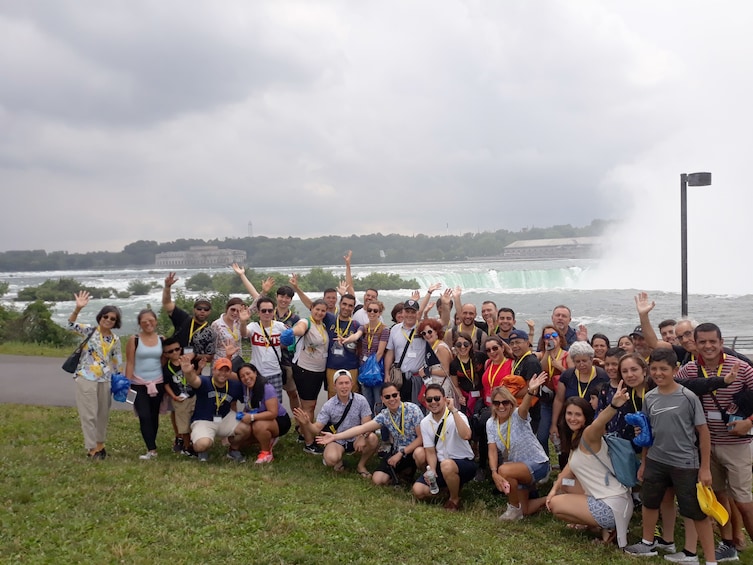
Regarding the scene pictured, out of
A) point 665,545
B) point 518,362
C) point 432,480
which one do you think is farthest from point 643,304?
point 432,480

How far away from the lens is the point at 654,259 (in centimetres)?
7375

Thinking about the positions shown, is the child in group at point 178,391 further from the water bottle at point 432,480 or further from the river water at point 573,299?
the river water at point 573,299

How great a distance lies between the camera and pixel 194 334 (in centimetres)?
709

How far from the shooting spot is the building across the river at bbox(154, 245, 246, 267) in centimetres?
9012

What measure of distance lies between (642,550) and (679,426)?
1.18 metres

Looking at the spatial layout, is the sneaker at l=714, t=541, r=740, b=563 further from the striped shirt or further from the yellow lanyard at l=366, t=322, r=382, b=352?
the yellow lanyard at l=366, t=322, r=382, b=352

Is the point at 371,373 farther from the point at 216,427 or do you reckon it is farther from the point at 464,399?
the point at 216,427

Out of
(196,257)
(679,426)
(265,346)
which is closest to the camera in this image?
(679,426)

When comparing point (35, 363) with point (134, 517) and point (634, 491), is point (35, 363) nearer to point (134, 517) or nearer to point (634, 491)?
point (134, 517)

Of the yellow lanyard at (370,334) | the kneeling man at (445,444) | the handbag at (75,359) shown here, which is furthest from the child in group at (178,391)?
the kneeling man at (445,444)

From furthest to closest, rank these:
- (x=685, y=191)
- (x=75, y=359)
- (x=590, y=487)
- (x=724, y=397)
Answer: (x=685, y=191), (x=75, y=359), (x=590, y=487), (x=724, y=397)

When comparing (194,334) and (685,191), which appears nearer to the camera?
(194,334)

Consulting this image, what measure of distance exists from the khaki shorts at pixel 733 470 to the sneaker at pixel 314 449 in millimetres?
4440

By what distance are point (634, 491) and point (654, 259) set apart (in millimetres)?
75237
